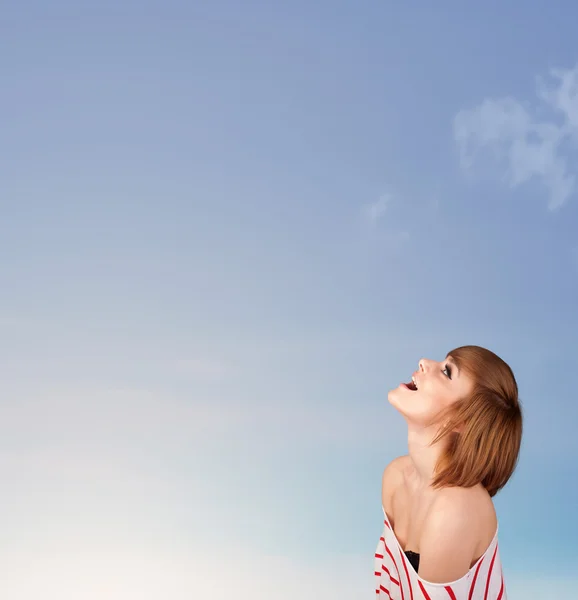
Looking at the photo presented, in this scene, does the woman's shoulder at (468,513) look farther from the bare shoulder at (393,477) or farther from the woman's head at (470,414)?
the bare shoulder at (393,477)

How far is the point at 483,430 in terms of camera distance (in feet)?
9.00

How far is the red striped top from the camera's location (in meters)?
2.74

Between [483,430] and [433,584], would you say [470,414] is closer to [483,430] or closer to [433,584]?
[483,430]

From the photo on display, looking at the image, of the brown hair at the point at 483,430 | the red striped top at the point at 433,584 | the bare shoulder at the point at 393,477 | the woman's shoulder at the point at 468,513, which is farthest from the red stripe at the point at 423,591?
the bare shoulder at the point at 393,477

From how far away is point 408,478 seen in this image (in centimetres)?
318

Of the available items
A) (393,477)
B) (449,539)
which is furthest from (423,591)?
(393,477)

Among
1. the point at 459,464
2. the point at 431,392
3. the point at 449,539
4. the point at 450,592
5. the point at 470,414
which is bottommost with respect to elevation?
the point at 450,592

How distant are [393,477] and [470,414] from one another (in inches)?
26.4

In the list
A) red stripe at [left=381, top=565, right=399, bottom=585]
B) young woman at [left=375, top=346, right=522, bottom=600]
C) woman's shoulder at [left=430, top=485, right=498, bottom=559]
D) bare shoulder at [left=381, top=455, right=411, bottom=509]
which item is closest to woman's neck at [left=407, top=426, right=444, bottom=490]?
young woman at [left=375, top=346, right=522, bottom=600]

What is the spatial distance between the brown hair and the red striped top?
27cm

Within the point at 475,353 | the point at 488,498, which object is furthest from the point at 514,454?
the point at 475,353

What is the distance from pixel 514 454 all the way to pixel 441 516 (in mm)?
346

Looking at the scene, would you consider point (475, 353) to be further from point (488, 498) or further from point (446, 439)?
point (488, 498)

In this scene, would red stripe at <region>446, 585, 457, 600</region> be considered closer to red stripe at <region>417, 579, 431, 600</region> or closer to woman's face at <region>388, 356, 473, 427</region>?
red stripe at <region>417, 579, 431, 600</region>
